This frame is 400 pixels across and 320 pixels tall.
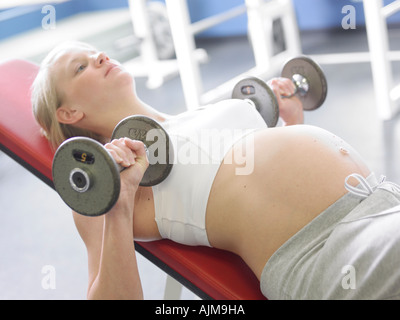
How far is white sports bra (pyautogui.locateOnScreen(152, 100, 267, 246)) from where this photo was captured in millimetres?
1134

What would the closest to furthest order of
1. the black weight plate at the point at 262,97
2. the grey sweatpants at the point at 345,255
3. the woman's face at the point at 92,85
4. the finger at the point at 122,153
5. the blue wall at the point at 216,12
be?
the grey sweatpants at the point at 345,255, the finger at the point at 122,153, the woman's face at the point at 92,85, the black weight plate at the point at 262,97, the blue wall at the point at 216,12

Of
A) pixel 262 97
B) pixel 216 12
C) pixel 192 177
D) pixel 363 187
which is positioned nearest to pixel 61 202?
pixel 262 97

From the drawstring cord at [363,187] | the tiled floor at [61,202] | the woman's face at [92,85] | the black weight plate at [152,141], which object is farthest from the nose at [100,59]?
the tiled floor at [61,202]

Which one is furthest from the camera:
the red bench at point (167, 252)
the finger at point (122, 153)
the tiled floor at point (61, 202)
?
the tiled floor at point (61, 202)

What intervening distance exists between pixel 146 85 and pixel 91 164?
327 cm

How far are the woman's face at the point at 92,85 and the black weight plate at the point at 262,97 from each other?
327 mm

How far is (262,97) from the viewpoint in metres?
1.44

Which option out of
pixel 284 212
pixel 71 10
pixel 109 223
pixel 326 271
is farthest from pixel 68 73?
pixel 71 10

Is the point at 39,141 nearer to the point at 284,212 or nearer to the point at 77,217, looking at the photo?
the point at 77,217

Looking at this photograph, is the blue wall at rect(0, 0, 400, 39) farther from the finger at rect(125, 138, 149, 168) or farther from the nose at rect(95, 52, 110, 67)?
the finger at rect(125, 138, 149, 168)

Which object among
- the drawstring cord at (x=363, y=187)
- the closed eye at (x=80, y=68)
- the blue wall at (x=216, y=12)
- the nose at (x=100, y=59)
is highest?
the blue wall at (x=216, y=12)

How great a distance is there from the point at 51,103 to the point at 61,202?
4.46 ft

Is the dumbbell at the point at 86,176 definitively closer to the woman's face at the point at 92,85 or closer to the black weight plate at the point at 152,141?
the black weight plate at the point at 152,141

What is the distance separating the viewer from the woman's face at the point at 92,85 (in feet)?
4.23
